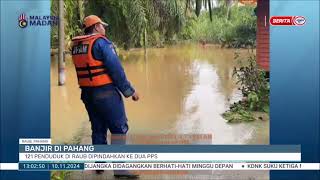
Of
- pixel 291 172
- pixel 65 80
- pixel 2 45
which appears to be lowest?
pixel 291 172

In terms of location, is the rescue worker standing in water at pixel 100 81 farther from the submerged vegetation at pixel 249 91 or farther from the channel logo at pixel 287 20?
the channel logo at pixel 287 20

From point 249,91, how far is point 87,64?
1115mm

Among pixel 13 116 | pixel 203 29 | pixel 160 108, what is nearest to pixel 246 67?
pixel 203 29

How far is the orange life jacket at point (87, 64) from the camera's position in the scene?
3771mm

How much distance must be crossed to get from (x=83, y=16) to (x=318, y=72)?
160 cm

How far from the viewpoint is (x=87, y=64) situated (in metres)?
3.78

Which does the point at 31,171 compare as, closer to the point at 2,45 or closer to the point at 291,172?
the point at 2,45

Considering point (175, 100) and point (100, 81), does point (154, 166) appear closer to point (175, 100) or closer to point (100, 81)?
point (175, 100)

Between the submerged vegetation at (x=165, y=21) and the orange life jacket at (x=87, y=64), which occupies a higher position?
the submerged vegetation at (x=165, y=21)

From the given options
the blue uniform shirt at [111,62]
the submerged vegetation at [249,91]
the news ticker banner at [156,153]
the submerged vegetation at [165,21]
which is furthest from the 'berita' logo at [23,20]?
the submerged vegetation at [249,91]

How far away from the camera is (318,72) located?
3.66 meters

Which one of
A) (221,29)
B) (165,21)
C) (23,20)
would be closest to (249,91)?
(221,29)

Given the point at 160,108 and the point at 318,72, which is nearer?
the point at 318,72

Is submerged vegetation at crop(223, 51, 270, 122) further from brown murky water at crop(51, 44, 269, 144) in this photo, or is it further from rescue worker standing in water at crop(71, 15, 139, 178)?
rescue worker standing in water at crop(71, 15, 139, 178)
